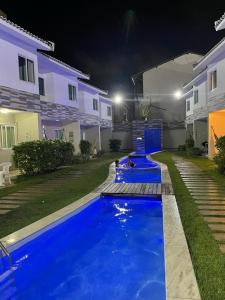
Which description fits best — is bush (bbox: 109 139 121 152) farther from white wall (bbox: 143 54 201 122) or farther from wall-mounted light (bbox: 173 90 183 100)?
wall-mounted light (bbox: 173 90 183 100)

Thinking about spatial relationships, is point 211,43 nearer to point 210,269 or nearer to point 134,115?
point 134,115

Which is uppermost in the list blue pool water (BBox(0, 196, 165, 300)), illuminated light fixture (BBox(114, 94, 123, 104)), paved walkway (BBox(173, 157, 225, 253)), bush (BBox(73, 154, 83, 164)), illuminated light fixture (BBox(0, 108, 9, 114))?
illuminated light fixture (BBox(114, 94, 123, 104))

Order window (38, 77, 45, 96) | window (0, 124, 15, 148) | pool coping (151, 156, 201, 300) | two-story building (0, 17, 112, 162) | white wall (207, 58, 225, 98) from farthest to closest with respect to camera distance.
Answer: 1. window (38, 77, 45, 96)
2. white wall (207, 58, 225, 98)
3. window (0, 124, 15, 148)
4. two-story building (0, 17, 112, 162)
5. pool coping (151, 156, 201, 300)

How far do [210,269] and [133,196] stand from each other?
484 cm

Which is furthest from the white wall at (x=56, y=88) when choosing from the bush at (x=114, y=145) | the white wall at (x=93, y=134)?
the bush at (x=114, y=145)

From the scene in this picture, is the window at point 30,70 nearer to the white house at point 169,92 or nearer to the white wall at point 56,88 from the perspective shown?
the white wall at point 56,88

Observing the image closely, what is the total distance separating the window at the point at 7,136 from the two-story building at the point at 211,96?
443 inches

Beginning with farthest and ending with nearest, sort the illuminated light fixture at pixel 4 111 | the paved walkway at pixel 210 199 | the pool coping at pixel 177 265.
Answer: the illuminated light fixture at pixel 4 111 < the paved walkway at pixel 210 199 < the pool coping at pixel 177 265

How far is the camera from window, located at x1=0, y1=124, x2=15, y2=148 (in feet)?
49.6

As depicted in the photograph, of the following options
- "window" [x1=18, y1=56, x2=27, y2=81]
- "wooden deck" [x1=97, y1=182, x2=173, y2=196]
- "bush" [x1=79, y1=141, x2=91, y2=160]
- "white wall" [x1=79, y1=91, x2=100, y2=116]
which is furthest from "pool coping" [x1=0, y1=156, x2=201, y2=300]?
"white wall" [x1=79, y1=91, x2=100, y2=116]

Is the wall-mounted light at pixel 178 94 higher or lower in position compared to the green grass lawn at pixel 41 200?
higher

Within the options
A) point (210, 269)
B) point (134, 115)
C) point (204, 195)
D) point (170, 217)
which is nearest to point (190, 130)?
point (134, 115)

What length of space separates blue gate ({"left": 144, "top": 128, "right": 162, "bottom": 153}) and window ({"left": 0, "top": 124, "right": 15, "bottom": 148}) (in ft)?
59.2

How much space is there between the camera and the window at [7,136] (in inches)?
596
